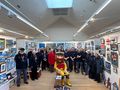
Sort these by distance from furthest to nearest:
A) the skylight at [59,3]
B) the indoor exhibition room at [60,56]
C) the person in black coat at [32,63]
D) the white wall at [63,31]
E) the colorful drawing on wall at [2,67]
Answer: the white wall at [63,31] → the skylight at [59,3] → the person in black coat at [32,63] → the colorful drawing on wall at [2,67] → the indoor exhibition room at [60,56]

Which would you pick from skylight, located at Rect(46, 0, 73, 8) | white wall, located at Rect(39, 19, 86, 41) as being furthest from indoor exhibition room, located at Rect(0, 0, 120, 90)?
white wall, located at Rect(39, 19, 86, 41)

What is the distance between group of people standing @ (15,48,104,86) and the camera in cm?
775

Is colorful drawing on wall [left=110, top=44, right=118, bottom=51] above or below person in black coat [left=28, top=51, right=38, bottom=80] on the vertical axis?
above

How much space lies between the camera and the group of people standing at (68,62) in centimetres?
775

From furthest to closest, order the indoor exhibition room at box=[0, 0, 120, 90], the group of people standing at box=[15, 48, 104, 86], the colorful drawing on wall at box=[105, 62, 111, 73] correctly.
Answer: the group of people standing at box=[15, 48, 104, 86], the colorful drawing on wall at box=[105, 62, 111, 73], the indoor exhibition room at box=[0, 0, 120, 90]

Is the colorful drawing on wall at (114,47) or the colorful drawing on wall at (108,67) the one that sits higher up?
the colorful drawing on wall at (114,47)

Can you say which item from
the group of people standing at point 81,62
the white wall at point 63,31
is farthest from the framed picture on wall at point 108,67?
the white wall at point 63,31

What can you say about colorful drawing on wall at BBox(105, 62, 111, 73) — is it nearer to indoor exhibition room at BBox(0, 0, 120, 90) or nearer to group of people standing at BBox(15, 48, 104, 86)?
indoor exhibition room at BBox(0, 0, 120, 90)

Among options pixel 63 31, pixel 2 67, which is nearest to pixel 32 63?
pixel 2 67

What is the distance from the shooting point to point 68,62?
1130 centimetres

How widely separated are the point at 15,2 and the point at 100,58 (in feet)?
14.8

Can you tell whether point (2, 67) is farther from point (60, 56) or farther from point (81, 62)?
point (81, 62)

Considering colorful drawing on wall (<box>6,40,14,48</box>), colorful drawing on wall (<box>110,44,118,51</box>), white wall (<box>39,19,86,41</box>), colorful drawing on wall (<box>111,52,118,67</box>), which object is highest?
white wall (<box>39,19,86,41</box>)

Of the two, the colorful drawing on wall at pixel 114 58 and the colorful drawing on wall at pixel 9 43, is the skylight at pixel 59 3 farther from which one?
the colorful drawing on wall at pixel 114 58
